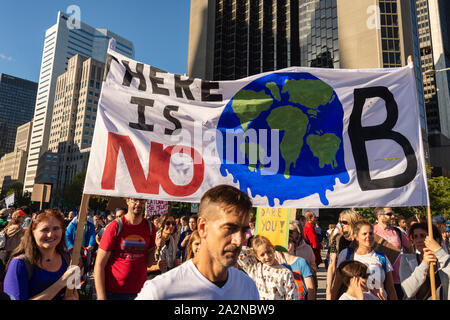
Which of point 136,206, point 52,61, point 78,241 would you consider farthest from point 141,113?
point 52,61

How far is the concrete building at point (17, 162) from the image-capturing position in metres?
153

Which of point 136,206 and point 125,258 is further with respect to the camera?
point 136,206

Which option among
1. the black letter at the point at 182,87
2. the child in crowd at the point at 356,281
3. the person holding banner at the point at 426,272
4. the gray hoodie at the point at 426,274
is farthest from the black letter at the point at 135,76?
the gray hoodie at the point at 426,274

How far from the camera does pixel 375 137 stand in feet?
14.0

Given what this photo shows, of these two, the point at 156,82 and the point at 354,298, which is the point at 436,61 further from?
the point at 354,298

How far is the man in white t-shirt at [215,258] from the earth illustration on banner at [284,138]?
2.38 meters

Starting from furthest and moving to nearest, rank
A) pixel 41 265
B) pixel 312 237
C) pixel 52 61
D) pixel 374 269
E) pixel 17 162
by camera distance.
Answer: pixel 52 61
pixel 17 162
pixel 312 237
pixel 374 269
pixel 41 265

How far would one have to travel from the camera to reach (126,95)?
4.27 meters

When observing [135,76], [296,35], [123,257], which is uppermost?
Result: [296,35]

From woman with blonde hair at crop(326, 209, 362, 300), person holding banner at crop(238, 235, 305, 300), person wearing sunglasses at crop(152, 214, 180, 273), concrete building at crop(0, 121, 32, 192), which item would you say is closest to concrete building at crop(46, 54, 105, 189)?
concrete building at crop(0, 121, 32, 192)

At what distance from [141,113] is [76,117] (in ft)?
460
